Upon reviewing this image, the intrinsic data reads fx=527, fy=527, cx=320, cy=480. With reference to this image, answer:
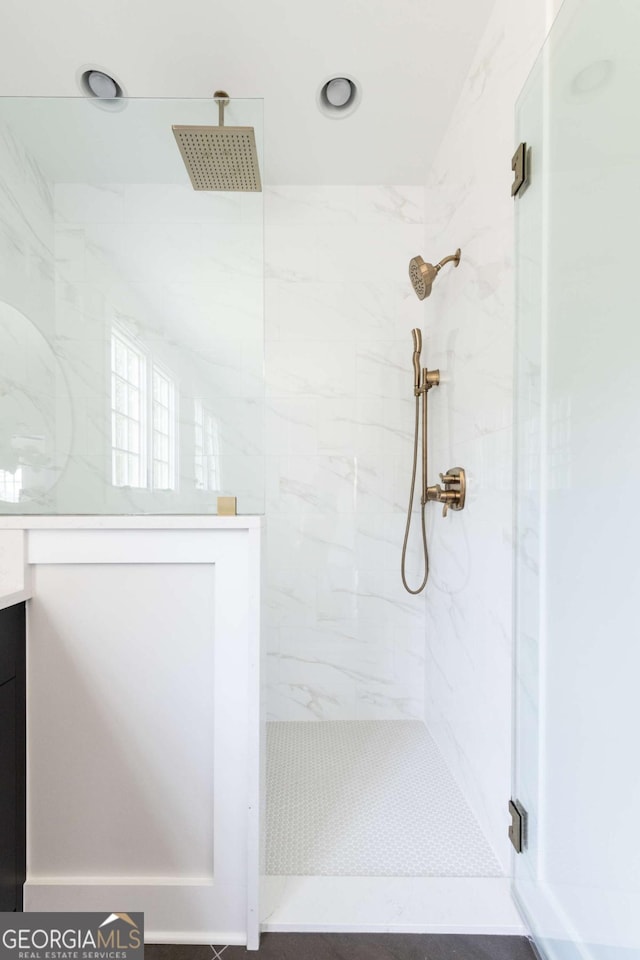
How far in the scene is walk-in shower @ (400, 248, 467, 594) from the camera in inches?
72.8

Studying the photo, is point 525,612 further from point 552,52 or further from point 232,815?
point 552,52

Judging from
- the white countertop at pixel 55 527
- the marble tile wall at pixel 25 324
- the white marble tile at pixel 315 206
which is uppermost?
the white marble tile at pixel 315 206

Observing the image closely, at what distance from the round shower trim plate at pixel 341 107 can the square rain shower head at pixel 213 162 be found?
0.61 metres

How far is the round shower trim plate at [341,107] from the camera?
1.81 meters

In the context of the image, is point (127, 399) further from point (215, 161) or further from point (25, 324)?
point (215, 161)

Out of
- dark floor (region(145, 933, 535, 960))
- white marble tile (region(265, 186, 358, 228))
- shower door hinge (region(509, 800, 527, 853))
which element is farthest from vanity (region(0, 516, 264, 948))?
white marble tile (region(265, 186, 358, 228))

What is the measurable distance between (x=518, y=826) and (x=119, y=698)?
3.26ft

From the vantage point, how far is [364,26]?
1589 mm

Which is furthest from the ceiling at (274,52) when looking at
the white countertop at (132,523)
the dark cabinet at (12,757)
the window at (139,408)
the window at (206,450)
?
the dark cabinet at (12,757)

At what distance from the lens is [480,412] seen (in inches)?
65.2

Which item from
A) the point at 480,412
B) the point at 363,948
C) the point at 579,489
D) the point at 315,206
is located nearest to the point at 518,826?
the point at 363,948

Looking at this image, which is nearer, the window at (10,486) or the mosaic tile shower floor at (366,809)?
the window at (10,486)

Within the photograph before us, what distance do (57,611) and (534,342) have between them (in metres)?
1.25

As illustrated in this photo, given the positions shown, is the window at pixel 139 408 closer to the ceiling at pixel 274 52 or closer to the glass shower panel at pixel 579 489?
the glass shower panel at pixel 579 489
